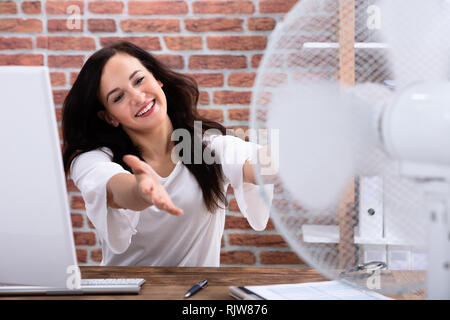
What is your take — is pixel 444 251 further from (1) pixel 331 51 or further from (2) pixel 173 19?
(2) pixel 173 19

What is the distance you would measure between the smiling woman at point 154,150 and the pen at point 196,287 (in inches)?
13.2

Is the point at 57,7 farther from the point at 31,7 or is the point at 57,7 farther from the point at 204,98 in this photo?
the point at 204,98

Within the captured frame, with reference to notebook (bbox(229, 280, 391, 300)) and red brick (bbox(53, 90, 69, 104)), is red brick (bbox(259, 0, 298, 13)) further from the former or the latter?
notebook (bbox(229, 280, 391, 300))

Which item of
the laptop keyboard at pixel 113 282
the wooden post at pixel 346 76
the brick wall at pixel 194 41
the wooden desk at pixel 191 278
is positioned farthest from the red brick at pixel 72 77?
the wooden post at pixel 346 76

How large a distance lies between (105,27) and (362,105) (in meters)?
1.75

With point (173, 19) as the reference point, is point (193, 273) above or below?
below

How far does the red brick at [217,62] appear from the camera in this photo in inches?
81.0

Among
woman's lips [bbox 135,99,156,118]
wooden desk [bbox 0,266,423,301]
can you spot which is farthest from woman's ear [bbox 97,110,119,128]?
wooden desk [bbox 0,266,423,301]

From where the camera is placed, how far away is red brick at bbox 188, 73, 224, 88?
206 centimetres

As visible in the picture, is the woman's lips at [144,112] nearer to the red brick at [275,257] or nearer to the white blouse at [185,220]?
the white blouse at [185,220]

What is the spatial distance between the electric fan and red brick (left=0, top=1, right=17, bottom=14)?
6.34ft
